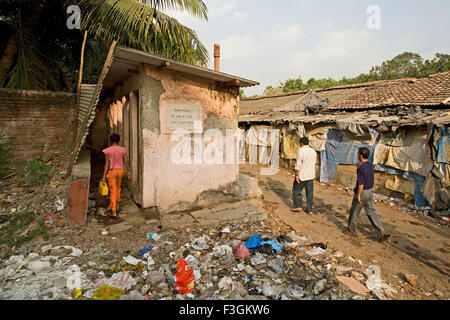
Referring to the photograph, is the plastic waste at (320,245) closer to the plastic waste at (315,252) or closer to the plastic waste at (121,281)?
the plastic waste at (315,252)

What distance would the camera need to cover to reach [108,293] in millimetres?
2533

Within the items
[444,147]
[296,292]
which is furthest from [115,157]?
[444,147]

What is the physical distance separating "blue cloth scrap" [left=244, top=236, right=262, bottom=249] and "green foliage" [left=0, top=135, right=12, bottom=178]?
5099mm

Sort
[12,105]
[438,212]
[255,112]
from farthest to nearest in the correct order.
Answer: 1. [255,112]
2. [438,212]
3. [12,105]

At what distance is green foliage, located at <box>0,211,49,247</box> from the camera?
133 inches

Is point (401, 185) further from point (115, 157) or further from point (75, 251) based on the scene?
point (75, 251)

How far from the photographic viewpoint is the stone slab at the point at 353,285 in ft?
9.30

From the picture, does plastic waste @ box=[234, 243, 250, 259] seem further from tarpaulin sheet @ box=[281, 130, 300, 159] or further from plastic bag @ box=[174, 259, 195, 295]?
tarpaulin sheet @ box=[281, 130, 300, 159]

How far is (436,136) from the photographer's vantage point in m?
5.81

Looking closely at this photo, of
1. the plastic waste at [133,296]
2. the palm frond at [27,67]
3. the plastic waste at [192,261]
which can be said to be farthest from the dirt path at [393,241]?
the palm frond at [27,67]

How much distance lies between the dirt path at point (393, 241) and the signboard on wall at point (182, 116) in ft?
9.47

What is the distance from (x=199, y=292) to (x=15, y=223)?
10.3ft

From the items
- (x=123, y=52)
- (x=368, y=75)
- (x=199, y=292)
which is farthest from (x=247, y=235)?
(x=368, y=75)

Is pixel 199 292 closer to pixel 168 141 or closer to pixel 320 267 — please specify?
pixel 320 267
